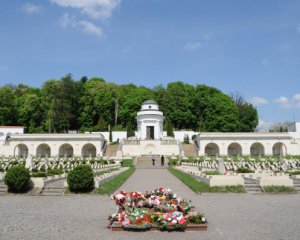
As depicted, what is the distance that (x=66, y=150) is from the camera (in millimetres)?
60719

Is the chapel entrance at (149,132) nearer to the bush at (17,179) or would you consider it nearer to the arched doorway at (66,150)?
the arched doorway at (66,150)

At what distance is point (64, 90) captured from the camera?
7075cm

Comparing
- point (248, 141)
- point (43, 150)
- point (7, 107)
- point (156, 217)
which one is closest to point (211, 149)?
point (248, 141)

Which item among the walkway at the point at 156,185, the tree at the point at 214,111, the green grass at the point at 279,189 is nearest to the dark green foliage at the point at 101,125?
the tree at the point at 214,111

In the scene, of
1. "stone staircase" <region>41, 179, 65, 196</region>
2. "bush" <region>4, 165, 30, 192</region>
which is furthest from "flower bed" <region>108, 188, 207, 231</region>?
"bush" <region>4, 165, 30, 192</region>

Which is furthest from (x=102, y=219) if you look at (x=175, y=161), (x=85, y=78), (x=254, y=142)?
(x=85, y=78)

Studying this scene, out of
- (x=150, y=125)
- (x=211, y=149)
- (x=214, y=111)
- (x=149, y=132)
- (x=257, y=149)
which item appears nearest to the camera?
(x=211, y=149)

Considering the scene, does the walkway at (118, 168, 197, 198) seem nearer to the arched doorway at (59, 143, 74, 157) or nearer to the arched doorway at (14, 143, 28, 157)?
the arched doorway at (59, 143, 74, 157)

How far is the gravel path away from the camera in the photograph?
27.2 feet

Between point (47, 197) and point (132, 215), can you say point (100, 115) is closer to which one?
point (47, 197)

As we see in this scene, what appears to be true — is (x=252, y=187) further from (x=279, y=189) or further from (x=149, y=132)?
(x=149, y=132)

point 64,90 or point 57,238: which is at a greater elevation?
point 64,90

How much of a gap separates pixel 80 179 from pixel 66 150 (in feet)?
151

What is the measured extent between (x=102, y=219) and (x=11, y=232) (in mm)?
2669
